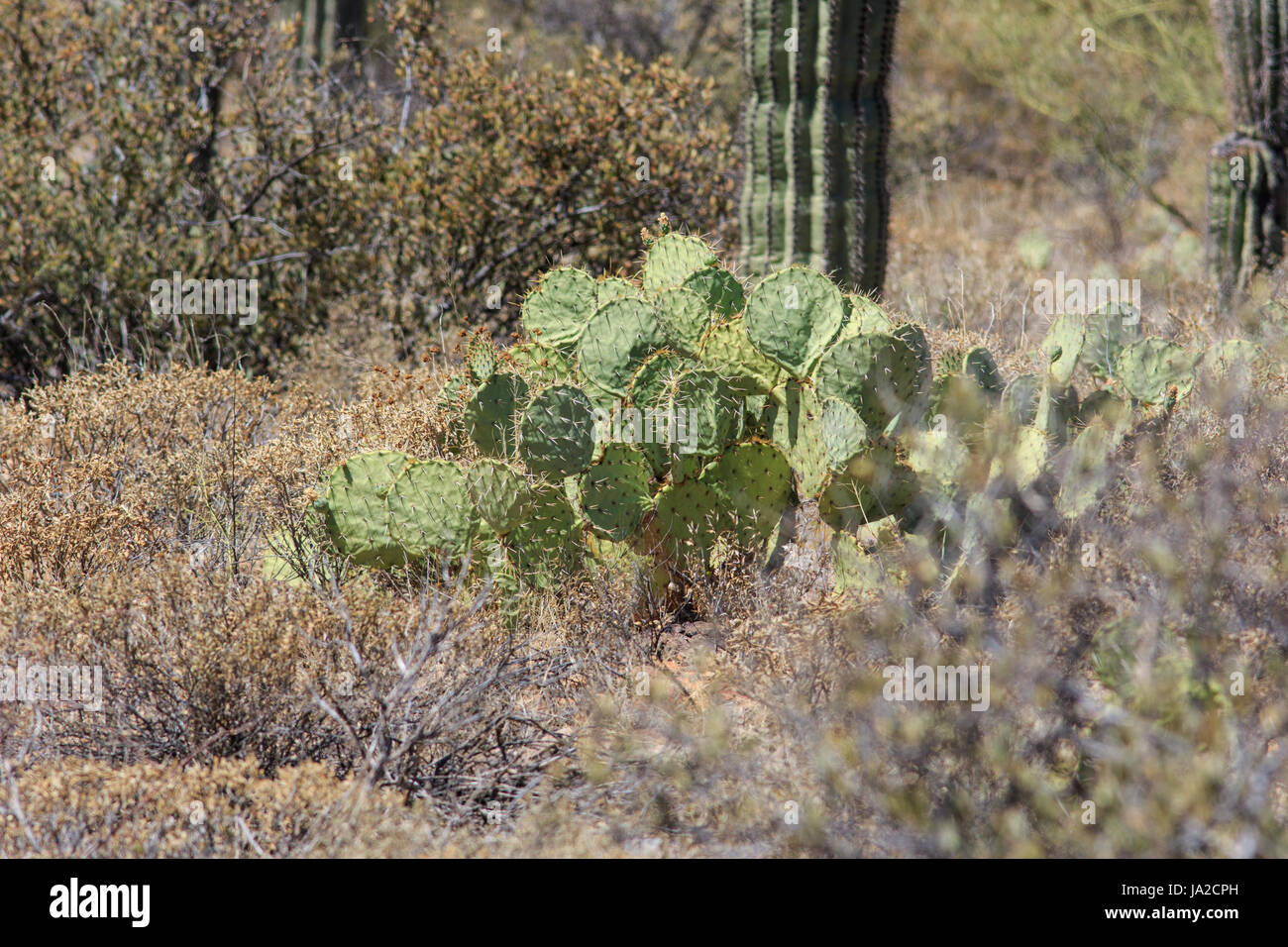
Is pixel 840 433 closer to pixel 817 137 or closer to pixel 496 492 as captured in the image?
pixel 496 492

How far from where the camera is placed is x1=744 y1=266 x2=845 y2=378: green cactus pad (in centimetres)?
438

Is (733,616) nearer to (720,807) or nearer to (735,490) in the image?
(735,490)

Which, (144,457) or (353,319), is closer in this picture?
(144,457)

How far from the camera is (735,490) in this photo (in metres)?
4.38

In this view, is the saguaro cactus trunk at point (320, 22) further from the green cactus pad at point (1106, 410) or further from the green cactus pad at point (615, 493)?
the green cactus pad at point (1106, 410)

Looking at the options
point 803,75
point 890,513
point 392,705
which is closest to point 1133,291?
point 803,75

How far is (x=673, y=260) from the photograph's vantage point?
5.07 m

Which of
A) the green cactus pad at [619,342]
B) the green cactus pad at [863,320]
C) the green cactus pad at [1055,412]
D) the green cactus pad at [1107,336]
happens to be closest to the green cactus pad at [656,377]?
the green cactus pad at [619,342]

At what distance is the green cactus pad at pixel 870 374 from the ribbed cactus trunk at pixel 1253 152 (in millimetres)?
4620

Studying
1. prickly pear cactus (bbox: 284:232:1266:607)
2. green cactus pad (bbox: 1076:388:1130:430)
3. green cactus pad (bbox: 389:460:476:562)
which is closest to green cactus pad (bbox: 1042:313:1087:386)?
prickly pear cactus (bbox: 284:232:1266:607)

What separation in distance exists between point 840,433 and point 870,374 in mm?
255

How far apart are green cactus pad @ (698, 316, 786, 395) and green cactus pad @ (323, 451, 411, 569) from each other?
1.13 meters
